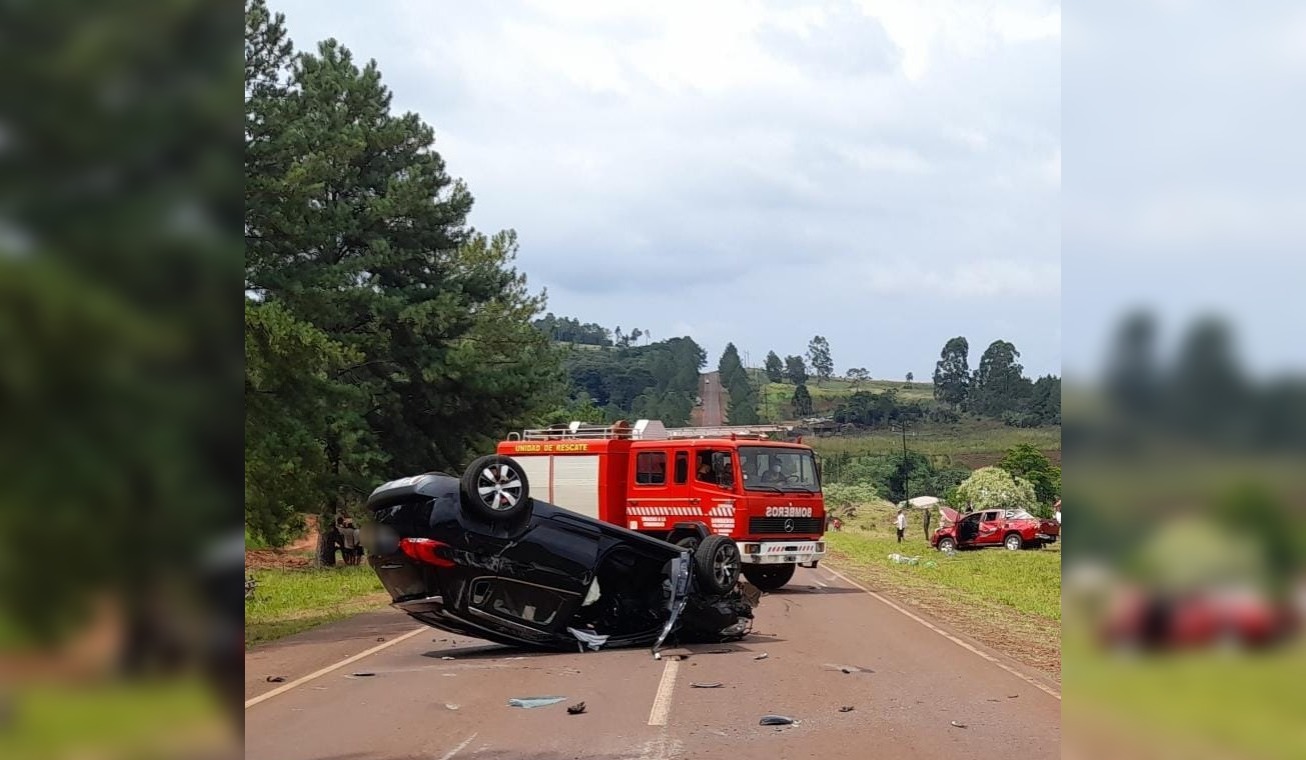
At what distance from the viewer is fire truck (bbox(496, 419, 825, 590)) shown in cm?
1944

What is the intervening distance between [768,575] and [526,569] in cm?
1042

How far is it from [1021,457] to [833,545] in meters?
21.1

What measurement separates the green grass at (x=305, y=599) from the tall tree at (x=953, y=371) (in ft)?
286

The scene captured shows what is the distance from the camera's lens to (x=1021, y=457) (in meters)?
62.5

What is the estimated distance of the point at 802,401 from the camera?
115m
